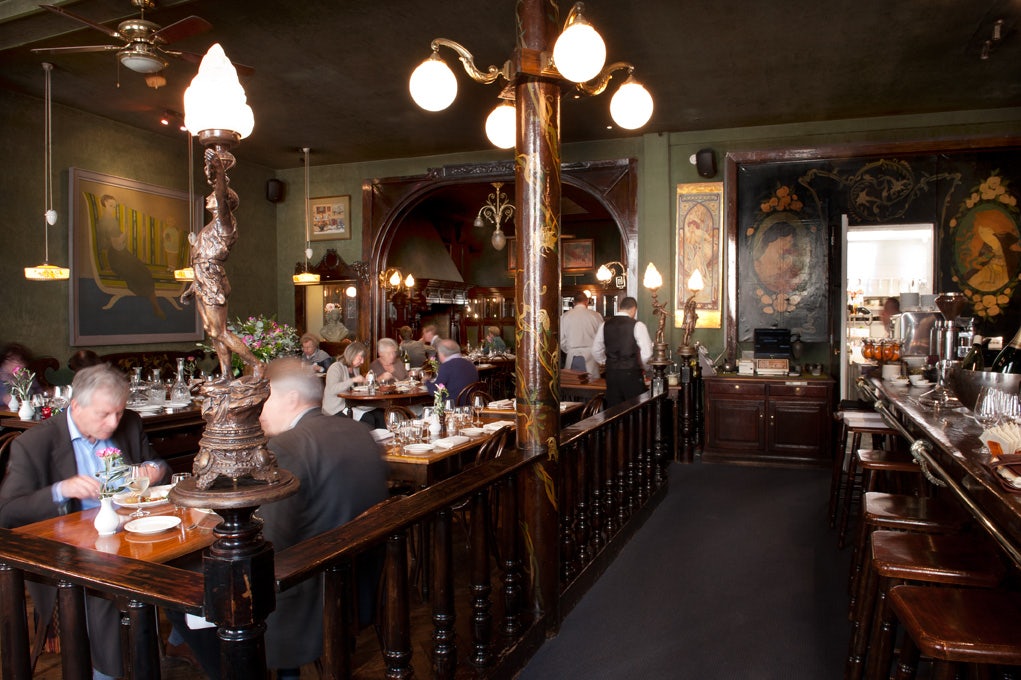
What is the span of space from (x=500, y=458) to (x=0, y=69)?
7.12 meters

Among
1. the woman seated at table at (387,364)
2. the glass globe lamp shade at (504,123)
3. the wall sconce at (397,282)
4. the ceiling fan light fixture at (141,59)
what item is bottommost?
the woman seated at table at (387,364)

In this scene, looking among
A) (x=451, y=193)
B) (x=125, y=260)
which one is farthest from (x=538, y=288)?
(x=451, y=193)

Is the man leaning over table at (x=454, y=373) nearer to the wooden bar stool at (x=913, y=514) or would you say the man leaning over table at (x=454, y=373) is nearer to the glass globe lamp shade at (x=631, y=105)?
the glass globe lamp shade at (x=631, y=105)

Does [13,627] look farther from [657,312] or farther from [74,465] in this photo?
[657,312]

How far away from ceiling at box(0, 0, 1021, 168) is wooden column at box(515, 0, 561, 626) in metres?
2.61

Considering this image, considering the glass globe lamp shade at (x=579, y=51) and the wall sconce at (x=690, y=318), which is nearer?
the glass globe lamp shade at (x=579, y=51)

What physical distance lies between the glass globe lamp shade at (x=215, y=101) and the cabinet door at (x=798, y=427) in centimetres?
675

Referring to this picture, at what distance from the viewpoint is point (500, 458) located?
2949mm

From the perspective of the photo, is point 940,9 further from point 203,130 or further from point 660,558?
point 203,130

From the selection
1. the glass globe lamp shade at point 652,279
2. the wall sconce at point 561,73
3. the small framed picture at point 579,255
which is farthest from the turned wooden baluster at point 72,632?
the small framed picture at point 579,255

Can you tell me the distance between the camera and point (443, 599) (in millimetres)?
2275

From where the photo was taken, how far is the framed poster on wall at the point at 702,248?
8625 millimetres

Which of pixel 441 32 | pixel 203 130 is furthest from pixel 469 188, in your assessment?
pixel 203 130

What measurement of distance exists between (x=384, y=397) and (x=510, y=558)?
4.19m
